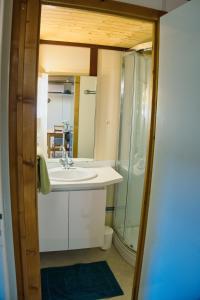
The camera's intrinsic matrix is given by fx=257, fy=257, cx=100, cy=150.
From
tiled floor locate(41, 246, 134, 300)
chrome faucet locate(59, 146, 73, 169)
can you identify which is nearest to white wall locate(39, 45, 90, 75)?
chrome faucet locate(59, 146, 73, 169)

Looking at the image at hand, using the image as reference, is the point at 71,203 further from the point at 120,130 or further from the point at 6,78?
the point at 6,78

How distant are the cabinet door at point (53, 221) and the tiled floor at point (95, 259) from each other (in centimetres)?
24

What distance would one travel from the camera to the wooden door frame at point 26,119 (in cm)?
125

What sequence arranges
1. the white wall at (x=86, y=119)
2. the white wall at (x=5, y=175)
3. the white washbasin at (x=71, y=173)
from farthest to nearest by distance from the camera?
the white wall at (x=86, y=119) → the white washbasin at (x=71, y=173) → the white wall at (x=5, y=175)

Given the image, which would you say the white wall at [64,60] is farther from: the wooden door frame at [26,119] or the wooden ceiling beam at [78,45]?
the wooden door frame at [26,119]

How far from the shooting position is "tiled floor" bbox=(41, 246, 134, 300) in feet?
7.68

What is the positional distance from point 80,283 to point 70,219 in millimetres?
536

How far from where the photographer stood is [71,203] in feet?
7.59

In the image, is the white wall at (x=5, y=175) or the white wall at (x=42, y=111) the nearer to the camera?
the white wall at (x=5, y=175)

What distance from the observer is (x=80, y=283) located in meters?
2.19

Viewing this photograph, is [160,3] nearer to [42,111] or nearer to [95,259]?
[42,111]

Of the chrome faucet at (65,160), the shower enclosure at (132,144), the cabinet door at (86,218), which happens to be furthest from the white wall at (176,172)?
the chrome faucet at (65,160)

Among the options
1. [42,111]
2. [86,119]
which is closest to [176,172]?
[86,119]

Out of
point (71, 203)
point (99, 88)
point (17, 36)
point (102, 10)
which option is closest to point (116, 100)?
point (99, 88)
